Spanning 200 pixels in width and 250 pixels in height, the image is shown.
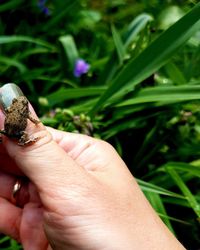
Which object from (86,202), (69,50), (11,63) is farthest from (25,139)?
(69,50)

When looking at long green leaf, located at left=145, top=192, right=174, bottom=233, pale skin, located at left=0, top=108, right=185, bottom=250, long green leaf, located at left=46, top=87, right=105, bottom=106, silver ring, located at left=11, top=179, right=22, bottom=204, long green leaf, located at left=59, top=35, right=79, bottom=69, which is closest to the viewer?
pale skin, located at left=0, top=108, right=185, bottom=250

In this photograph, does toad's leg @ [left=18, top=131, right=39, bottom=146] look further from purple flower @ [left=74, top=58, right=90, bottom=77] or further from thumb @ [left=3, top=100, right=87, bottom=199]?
purple flower @ [left=74, top=58, right=90, bottom=77]

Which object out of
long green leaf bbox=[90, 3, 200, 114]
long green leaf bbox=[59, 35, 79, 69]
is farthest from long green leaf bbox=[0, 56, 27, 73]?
long green leaf bbox=[90, 3, 200, 114]

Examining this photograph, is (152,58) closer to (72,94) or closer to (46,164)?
(72,94)

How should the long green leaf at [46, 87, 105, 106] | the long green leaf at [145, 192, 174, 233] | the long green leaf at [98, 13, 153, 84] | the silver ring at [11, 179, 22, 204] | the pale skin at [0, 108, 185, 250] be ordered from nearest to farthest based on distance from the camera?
1. the pale skin at [0, 108, 185, 250]
2. the silver ring at [11, 179, 22, 204]
3. the long green leaf at [145, 192, 174, 233]
4. the long green leaf at [46, 87, 105, 106]
5. the long green leaf at [98, 13, 153, 84]

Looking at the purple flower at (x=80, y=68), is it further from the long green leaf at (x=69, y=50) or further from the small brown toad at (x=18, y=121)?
the small brown toad at (x=18, y=121)

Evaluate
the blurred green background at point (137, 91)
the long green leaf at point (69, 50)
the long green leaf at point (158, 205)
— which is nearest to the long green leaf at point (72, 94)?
the blurred green background at point (137, 91)
